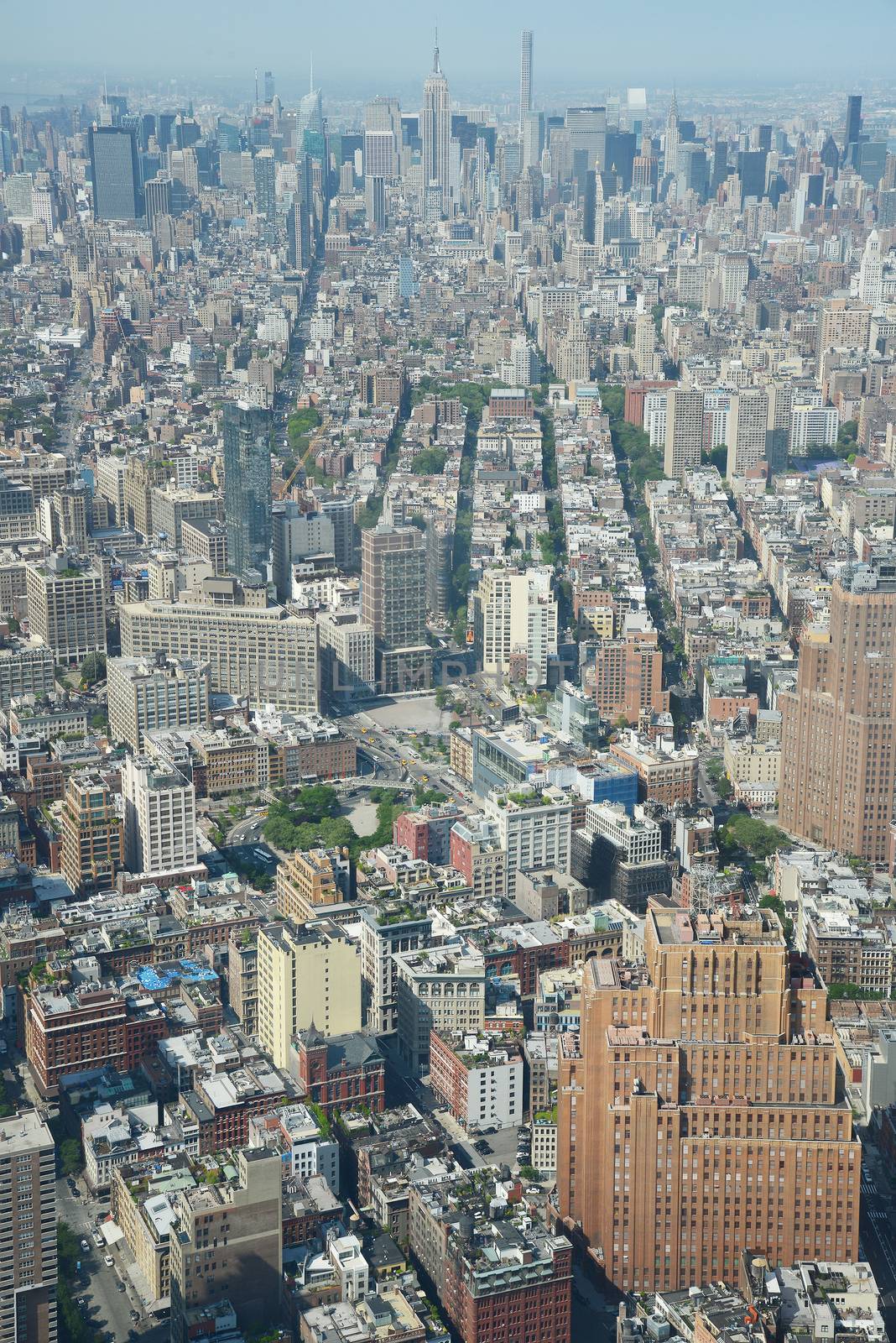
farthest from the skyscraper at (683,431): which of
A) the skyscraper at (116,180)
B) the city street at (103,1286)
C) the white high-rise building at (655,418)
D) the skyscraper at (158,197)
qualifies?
the skyscraper at (116,180)

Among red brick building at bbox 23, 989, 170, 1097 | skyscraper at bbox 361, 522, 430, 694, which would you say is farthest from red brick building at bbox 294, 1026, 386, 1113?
skyscraper at bbox 361, 522, 430, 694

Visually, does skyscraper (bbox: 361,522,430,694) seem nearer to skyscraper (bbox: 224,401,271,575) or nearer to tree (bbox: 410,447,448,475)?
skyscraper (bbox: 224,401,271,575)

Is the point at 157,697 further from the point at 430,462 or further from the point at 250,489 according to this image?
the point at 430,462

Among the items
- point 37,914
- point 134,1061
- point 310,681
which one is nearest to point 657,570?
point 310,681

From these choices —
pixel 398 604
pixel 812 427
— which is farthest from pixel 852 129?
pixel 398 604

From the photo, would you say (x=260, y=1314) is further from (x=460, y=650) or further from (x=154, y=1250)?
(x=460, y=650)

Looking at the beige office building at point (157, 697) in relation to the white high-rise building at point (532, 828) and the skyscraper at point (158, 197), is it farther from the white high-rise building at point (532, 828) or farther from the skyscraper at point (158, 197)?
the skyscraper at point (158, 197)
